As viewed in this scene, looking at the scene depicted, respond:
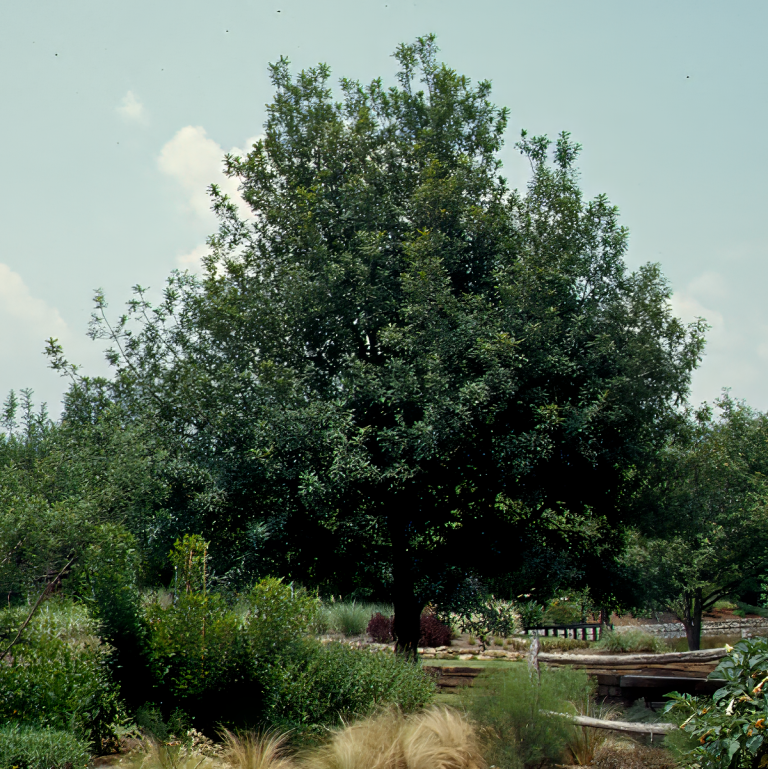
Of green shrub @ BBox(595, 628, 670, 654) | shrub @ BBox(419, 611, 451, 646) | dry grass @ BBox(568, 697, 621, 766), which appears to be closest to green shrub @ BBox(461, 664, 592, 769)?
dry grass @ BBox(568, 697, 621, 766)

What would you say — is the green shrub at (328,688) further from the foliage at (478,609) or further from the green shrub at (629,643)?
the green shrub at (629,643)

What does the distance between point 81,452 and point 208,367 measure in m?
3.44

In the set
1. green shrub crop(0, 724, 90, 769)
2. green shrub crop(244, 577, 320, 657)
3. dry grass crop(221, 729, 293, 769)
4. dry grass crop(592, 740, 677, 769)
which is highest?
green shrub crop(244, 577, 320, 657)

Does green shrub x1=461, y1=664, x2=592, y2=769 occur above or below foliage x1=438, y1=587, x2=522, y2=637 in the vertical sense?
below

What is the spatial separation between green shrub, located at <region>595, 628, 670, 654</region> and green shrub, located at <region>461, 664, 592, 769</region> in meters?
13.9

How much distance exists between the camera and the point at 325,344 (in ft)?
45.1

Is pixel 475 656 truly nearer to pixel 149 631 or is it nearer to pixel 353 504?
pixel 353 504

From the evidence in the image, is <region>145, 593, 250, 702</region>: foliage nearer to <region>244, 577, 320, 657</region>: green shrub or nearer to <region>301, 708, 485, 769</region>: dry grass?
<region>244, 577, 320, 657</region>: green shrub

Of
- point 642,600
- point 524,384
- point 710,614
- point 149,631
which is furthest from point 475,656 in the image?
point 710,614

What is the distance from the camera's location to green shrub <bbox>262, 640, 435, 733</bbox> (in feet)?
29.4

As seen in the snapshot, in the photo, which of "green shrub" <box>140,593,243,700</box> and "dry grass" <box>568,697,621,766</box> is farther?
"dry grass" <box>568,697,621,766</box>

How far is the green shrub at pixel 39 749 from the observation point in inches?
265

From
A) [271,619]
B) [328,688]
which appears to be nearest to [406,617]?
[328,688]

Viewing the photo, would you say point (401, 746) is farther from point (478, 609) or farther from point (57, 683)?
point (478, 609)
